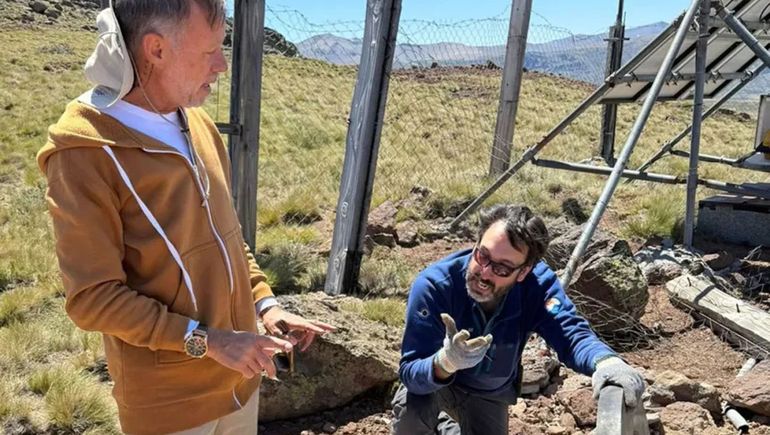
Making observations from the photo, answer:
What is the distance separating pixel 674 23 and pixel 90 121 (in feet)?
15.1

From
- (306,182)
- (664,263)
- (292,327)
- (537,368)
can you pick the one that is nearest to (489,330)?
(292,327)

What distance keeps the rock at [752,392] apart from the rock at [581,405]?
0.73 metres

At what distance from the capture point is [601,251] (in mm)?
4719

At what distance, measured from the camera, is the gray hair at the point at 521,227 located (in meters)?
2.27

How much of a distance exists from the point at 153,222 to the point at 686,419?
2688mm

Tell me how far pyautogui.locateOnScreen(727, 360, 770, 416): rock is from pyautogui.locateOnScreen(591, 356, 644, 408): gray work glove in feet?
5.02

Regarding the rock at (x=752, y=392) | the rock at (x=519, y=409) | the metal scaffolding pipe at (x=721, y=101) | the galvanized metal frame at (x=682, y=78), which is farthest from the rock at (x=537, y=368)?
the metal scaffolding pipe at (x=721, y=101)

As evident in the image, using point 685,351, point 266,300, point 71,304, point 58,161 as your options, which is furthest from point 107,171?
point 685,351

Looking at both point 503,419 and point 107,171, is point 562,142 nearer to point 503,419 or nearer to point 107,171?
point 503,419

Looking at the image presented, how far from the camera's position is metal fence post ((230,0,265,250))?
14.9 feet

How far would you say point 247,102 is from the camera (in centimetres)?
469

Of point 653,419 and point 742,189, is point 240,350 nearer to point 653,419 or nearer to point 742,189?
point 653,419

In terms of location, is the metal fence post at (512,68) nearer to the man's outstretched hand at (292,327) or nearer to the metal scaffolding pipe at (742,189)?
the metal scaffolding pipe at (742,189)

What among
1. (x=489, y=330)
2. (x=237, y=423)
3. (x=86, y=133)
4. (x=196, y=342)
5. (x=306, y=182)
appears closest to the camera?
(x=86, y=133)
